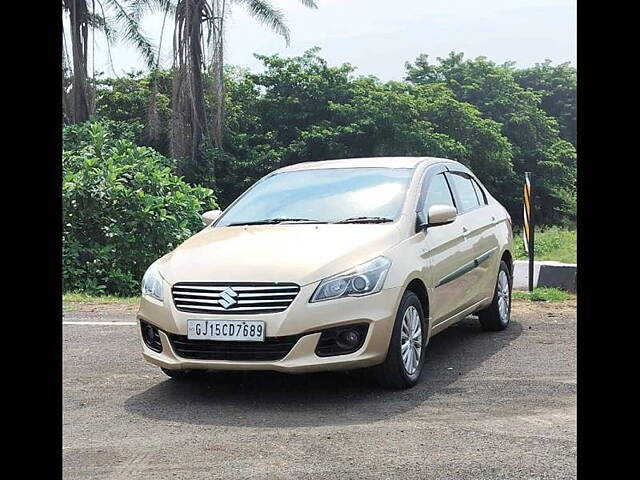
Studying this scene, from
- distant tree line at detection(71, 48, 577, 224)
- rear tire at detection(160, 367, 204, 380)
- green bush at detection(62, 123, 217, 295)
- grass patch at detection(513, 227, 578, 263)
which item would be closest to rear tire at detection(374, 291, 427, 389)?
rear tire at detection(160, 367, 204, 380)

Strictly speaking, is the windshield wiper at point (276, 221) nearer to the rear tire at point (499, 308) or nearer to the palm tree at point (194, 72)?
the rear tire at point (499, 308)

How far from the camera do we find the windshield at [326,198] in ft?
20.6

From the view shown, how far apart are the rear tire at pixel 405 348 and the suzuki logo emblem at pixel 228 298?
1049 millimetres

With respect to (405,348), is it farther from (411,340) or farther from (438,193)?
(438,193)

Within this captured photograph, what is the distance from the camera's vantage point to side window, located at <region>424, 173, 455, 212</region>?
21.9ft

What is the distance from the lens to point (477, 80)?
126 feet

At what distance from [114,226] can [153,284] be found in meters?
8.44

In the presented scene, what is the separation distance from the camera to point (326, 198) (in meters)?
6.53

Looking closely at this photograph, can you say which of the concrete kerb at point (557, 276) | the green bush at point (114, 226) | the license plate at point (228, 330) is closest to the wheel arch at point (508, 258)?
the concrete kerb at point (557, 276)

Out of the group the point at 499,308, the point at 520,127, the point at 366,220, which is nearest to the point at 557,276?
the point at 499,308

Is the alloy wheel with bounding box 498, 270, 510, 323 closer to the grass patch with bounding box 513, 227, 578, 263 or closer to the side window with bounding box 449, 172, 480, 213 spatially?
the side window with bounding box 449, 172, 480, 213
